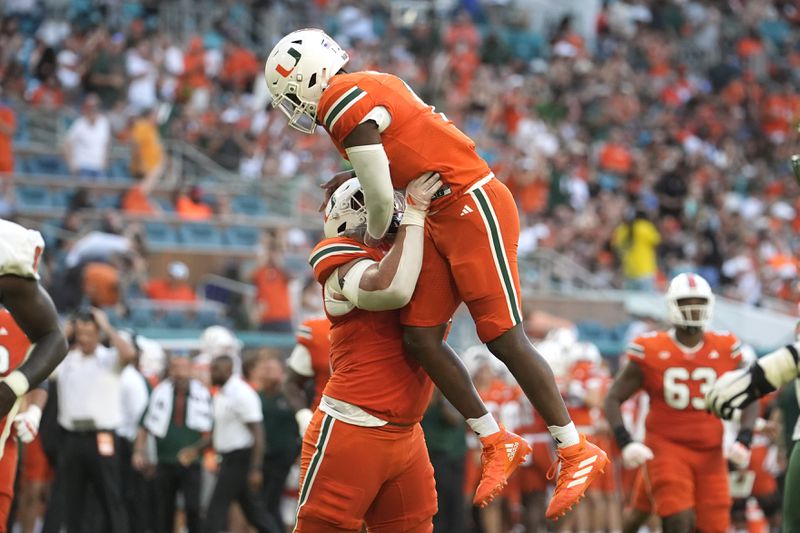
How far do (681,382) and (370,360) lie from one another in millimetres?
3922

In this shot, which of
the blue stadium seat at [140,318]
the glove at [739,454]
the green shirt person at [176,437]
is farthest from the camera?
the blue stadium seat at [140,318]

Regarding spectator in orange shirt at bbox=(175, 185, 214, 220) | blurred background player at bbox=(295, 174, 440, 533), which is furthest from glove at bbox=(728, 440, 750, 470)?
spectator in orange shirt at bbox=(175, 185, 214, 220)

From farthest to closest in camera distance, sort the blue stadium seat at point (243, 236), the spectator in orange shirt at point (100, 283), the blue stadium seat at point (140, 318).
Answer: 1. the blue stadium seat at point (243, 236)
2. the blue stadium seat at point (140, 318)
3. the spectator in orange shirt at point (100, 283)

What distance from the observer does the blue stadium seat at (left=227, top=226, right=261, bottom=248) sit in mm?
17469

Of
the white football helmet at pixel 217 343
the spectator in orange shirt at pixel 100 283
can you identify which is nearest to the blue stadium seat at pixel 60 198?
the spectator in orange shirt at pixel 100 283

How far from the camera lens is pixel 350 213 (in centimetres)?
609

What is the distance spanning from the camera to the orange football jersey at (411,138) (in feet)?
18.7

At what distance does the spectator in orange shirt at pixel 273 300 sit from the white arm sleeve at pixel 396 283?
953 centimetres

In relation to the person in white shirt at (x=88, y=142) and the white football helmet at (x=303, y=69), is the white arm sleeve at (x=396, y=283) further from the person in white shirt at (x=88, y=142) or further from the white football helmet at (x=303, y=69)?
the person in white shirt at (x=88, y=142)

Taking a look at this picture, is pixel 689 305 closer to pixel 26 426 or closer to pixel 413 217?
pixel 413 217

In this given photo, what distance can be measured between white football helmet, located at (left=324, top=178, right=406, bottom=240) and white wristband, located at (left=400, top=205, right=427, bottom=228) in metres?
0.21

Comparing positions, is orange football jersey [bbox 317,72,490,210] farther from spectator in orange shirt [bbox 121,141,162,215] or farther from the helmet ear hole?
spectator in orange shirt [bbox 121,141,162,215]

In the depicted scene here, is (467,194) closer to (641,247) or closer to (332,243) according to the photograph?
(332,243)

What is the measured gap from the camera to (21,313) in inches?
236
